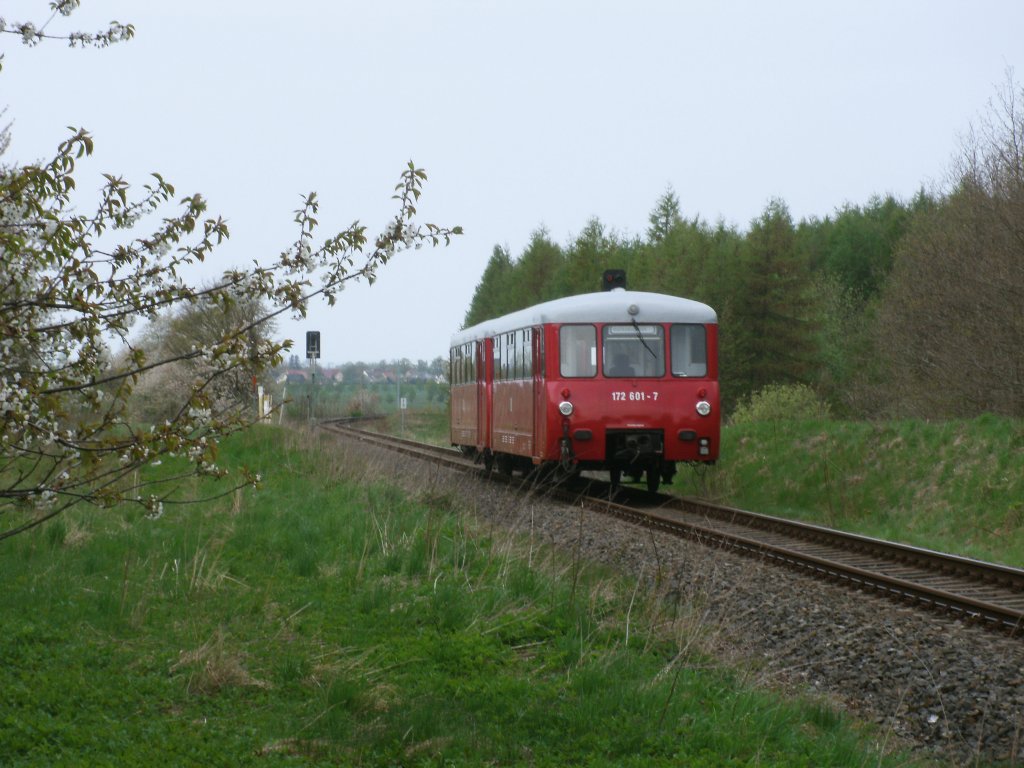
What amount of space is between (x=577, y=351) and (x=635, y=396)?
1.07 metres

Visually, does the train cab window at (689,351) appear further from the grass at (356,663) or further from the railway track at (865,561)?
the grass at (356,663)

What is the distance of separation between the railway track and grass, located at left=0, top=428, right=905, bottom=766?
216 centimetres

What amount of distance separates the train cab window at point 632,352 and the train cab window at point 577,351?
0.18 metres

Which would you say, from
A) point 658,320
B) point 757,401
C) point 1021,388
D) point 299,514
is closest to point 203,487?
point 299,514

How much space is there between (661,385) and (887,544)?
5959 mm

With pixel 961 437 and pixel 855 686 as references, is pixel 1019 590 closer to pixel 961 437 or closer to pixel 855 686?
pixel 855 686

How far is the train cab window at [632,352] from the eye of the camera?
727 inches

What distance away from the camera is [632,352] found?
1855 centimetres

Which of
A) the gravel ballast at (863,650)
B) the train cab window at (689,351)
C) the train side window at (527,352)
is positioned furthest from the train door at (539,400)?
the gravel ballast at (863,650)

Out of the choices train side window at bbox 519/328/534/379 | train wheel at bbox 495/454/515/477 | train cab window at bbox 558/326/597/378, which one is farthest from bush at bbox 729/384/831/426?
train cab window at bbox 558/326/597/378

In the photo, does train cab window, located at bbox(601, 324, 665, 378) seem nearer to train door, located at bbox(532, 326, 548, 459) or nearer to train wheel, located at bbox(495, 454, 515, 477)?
train door, located at bbox(532, 326, 548, 459)

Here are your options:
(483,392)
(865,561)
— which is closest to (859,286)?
(483,392)

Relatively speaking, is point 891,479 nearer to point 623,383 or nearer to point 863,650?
point 623,383

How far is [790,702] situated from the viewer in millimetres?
6773
